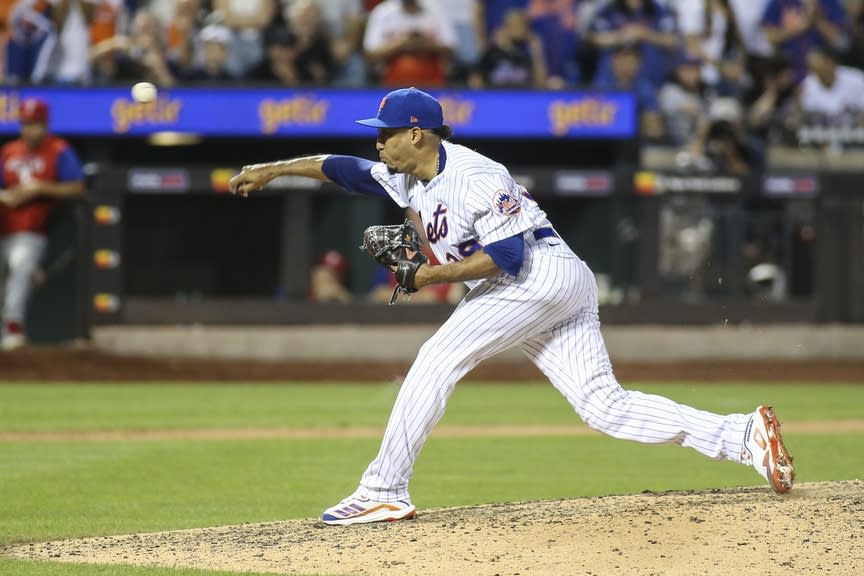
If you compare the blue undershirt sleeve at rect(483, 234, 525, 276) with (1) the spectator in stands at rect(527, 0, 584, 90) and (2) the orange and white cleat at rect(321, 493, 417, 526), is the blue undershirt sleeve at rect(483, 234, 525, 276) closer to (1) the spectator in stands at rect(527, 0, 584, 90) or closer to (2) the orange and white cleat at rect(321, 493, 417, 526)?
(2) the orange and white cleat at rect(321, 493, 417, 526)

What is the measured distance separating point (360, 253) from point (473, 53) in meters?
2.44

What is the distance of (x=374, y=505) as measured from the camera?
564cm

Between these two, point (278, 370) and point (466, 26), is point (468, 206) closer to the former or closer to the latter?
point (278, 370)

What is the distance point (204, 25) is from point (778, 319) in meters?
6.46

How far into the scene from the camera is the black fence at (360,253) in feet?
46.9

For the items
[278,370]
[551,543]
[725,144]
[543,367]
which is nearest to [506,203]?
[543,367]

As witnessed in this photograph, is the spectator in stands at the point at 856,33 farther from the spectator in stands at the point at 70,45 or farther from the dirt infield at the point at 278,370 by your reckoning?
the spectator in stands at the point at 70,45

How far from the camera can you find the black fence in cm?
1429

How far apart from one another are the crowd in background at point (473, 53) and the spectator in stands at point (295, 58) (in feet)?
0.04

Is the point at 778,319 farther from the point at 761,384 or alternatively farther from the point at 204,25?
the point at 204,25

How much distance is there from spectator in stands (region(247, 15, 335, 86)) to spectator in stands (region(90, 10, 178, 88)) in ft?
2.83

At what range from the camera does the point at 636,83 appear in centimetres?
1472

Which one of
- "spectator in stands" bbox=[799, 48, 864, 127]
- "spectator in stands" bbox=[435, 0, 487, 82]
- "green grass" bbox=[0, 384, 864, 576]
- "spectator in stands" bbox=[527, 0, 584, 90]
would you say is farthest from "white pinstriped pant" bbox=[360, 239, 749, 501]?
"spectator in stands" bbox=[799, 48, 864, 127]

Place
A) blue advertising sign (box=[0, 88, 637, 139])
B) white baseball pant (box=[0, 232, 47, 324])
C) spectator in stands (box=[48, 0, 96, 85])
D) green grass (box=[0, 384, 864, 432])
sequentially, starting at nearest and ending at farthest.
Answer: green grass (box=[0, 384, 864, 432]) → white baseball pant (box=[0, 232, 47, 324]) → blue advertising sign (box=[0, 88, 637, 139]) → spectator in stands (box=[48, 0, 96, 85])
